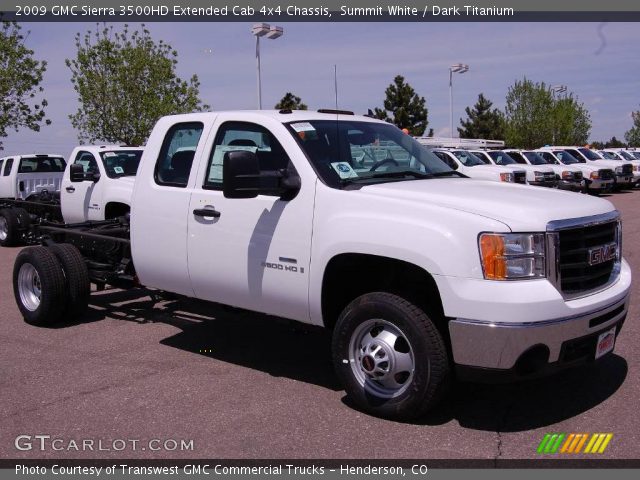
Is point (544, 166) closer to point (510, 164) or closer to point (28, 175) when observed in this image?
point (510, 164)

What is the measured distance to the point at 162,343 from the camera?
268 inches

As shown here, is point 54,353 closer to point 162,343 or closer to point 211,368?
point 162,343

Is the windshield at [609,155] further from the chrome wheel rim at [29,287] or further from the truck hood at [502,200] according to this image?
the truck hood at [502,200]

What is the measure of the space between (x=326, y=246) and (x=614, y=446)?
7.04ft

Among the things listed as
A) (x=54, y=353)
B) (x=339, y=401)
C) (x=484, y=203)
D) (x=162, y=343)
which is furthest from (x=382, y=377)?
(x=54, y=353)

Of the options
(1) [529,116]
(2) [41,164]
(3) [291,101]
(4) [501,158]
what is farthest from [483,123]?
(2) [41,164]

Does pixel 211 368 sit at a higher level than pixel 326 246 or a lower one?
lower

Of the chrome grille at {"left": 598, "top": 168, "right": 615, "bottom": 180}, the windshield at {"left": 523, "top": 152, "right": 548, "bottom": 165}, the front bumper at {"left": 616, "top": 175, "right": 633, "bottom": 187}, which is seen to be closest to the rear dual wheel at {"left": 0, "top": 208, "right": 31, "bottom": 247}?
the windshield at {"left": 523, "top": 152, "right": 548, "bottom": 165}

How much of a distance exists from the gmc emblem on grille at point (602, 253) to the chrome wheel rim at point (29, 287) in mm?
5515

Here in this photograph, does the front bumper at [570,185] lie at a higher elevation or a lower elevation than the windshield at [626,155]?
lower

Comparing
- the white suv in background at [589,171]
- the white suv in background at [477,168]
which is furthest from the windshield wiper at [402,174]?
the white suv in background at [589,171]

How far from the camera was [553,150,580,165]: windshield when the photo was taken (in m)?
28.4

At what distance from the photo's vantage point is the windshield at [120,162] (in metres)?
12.0

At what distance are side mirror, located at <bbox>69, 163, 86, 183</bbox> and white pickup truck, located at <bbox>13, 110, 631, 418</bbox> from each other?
602cm
